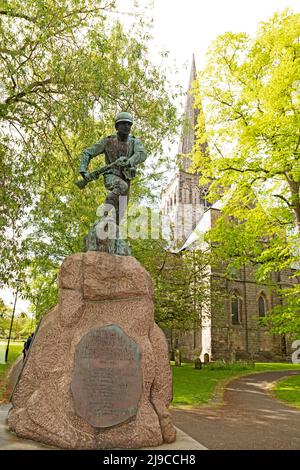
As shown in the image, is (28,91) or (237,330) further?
(237,330)

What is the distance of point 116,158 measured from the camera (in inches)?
255

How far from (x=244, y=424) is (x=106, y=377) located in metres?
4.40

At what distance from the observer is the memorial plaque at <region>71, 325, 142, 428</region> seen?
Answer: 4.61 m

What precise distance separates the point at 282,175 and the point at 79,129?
8.92 metres

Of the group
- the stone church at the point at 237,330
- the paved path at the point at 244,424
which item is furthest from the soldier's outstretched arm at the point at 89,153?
the stone church at the point at 237,330

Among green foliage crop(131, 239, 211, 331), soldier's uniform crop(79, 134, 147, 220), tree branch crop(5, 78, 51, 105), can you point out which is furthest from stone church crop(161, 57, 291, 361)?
soldier's uniform crop(79, 134, 147, 220)

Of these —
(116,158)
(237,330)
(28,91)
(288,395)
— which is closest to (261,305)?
(237,330)

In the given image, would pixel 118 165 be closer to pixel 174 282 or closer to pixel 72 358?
pixel 72 358

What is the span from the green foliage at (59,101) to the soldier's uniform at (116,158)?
3.12 metres

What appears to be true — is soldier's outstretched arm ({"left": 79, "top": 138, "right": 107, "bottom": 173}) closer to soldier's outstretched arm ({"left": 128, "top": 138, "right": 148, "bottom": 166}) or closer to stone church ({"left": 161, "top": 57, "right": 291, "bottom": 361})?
soldier's outstretched arm ({"left": 128, "top": 138, "right": 148, "bottom": 166})

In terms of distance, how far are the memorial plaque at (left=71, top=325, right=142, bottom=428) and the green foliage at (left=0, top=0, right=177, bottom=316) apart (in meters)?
4.77

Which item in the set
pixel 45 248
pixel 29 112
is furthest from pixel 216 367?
pixel 29 112

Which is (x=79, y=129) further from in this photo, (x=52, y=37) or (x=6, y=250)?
(x=6, y=250)

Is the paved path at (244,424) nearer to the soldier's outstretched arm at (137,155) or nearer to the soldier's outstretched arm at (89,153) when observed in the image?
the soldier's outstretched arm at (137,155)
